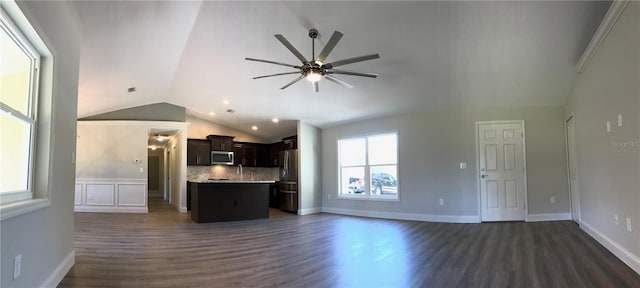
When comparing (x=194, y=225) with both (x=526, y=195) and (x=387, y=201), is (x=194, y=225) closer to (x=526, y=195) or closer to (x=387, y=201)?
(x=387, y=201)

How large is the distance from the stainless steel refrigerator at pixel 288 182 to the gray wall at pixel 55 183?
5030 mm

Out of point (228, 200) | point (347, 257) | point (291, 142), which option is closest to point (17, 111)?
point (347, 257)

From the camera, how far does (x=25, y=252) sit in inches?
83.7

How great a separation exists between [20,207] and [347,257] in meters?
2.76

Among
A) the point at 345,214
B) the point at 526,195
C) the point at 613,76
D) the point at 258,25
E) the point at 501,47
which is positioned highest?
the point at 258,25

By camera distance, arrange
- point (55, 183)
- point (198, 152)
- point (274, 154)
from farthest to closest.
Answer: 1. point (274, 154)
2. point (198, 152)
3. point (55, 183)

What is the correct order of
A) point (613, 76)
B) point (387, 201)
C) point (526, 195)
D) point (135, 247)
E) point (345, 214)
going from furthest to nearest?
point (345, 214), point (387, 201), point (526, 195), point (135, 247), point (613, 76)

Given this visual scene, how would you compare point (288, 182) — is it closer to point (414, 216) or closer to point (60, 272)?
point (414, 216)

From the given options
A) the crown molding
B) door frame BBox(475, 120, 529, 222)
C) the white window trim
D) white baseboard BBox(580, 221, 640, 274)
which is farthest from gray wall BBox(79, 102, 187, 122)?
white baseboard BBox(580, 221, 640, 274)

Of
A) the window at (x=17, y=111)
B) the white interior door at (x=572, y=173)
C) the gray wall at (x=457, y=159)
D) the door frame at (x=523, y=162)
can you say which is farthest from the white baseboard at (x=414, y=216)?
the window at (x=17, y=111)

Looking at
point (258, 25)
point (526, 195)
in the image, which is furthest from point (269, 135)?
point (526, 195)

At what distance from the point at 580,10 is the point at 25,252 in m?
5.32

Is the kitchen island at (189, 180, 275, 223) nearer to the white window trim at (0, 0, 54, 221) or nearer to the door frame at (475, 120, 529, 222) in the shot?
the white window trim at (0, 0, 54, 221)

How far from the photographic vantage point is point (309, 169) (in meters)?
7.99
